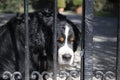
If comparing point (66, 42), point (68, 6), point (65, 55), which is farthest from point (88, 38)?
point (68, 6)

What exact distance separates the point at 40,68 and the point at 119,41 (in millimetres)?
1485

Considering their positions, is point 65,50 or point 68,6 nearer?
point 65,50

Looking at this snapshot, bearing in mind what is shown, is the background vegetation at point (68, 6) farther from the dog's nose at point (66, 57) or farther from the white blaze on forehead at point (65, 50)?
the dog's nose at point (66, 57)

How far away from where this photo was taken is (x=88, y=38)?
309 centimetres

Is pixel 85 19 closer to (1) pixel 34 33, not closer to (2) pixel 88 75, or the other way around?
A: (2) pixel 88 75

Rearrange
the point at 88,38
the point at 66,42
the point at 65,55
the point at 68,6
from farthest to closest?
the point at 68,6 → the point at 66,42 → the point at 65,55 → the point at 88,38

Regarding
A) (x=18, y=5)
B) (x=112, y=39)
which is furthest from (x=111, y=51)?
(x=18, y=5)

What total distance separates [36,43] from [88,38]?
1.24 metres

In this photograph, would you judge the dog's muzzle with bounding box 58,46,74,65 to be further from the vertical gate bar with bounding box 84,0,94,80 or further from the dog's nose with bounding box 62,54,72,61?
the vertical gate bar with bounding box 84,0,94,80

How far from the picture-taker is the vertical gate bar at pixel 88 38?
10.0 feet

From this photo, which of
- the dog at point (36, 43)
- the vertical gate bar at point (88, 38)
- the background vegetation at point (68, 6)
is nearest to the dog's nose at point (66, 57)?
the dog at point (36, 43)

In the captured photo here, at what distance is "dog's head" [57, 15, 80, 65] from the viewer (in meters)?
4.14

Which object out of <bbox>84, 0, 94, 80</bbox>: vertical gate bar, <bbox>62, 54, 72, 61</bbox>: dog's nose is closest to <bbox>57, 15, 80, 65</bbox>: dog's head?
<bbox>62, 54, 72, 61</bbox>: dog's nose

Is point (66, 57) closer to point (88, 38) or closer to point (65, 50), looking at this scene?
point (65, 50)
